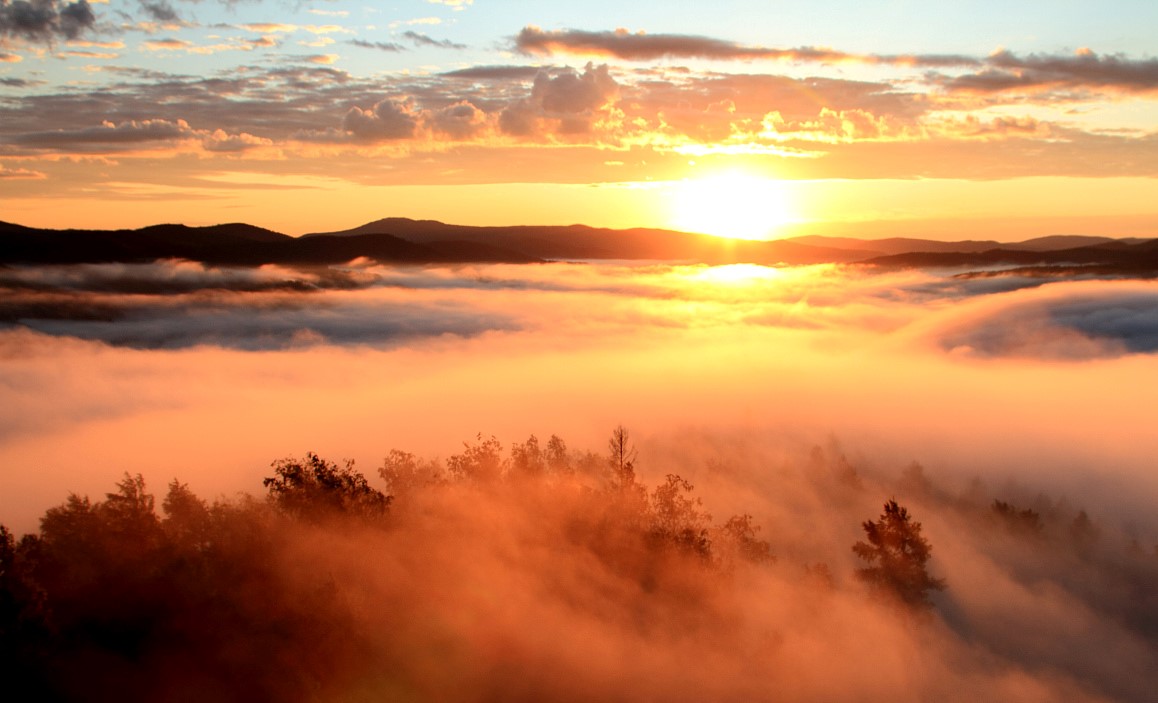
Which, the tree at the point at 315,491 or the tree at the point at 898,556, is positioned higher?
the tree at the point at 315,491

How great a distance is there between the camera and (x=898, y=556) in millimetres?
81688

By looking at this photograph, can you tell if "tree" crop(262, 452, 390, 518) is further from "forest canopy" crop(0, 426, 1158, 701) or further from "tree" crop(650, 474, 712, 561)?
"tree" crop(650, 474, 712, 561)

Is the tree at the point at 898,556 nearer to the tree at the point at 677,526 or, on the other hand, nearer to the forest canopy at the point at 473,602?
the forest canopy at the point at 473,602

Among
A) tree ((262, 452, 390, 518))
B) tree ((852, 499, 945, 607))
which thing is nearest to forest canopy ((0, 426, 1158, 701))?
tree ((262, 452, 390, 518))

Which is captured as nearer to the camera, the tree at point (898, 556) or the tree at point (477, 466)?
the tree at point (898, 556)

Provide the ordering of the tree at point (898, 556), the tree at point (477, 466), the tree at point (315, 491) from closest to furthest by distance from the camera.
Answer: the tree at point (315, 491) → the tree at point (898, 556) → the tree at point (477, 466)

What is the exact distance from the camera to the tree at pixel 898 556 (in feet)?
258

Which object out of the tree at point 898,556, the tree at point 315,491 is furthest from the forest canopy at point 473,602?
the tree at point 898,556

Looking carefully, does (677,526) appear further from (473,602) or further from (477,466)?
(477,466)

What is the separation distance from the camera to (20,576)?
34.2 m

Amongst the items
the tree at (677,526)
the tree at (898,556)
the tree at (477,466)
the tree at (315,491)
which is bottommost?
the tree at (898,556)

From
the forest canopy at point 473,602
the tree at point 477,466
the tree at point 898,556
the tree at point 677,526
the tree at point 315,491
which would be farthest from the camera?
the tree at point 477,466

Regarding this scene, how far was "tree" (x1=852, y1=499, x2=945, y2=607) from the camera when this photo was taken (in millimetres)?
78562

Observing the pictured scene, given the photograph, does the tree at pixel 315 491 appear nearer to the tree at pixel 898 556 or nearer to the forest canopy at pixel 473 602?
the forest canopy at pixel 473 602
